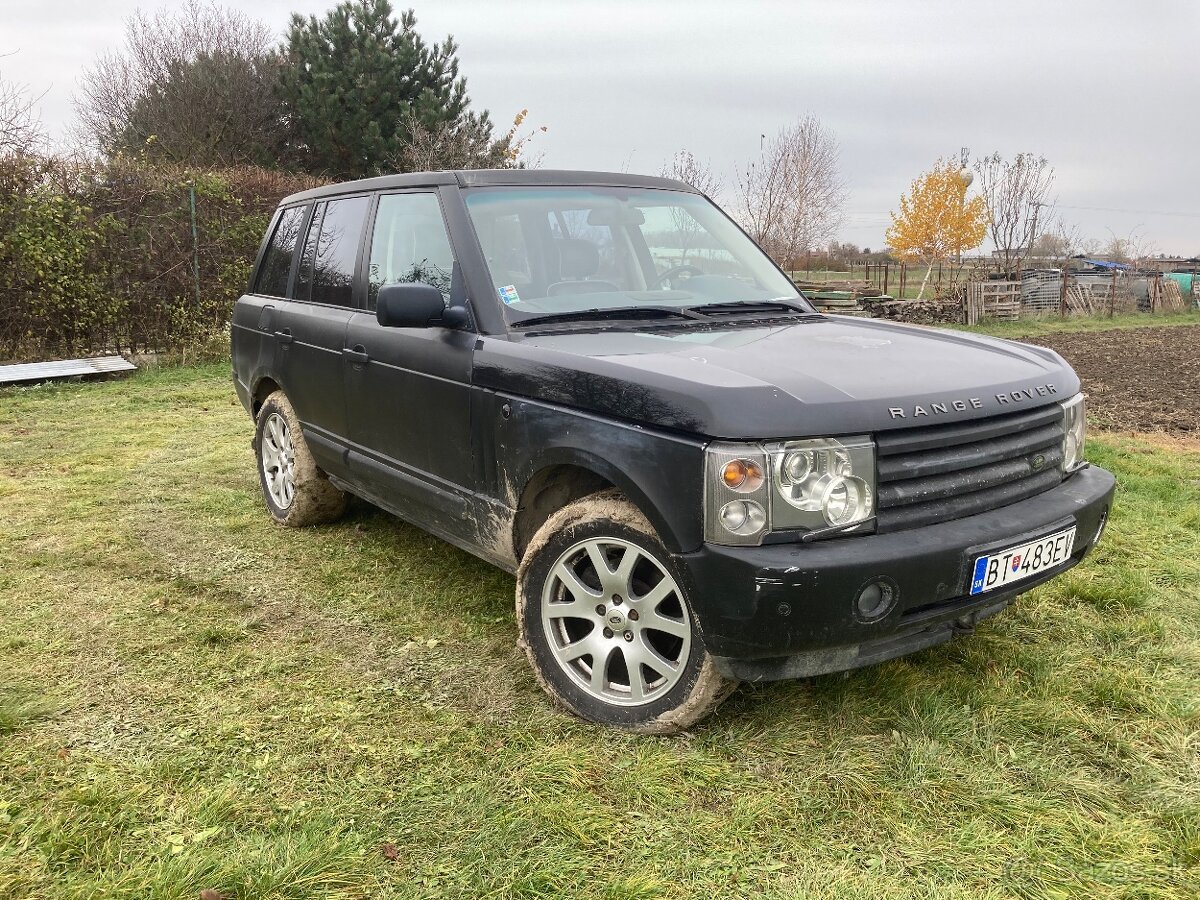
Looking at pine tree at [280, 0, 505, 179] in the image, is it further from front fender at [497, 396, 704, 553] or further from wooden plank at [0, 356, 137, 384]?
front fender at [497, 396, 704, 553]

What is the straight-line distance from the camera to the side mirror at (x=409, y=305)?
10.6 feet

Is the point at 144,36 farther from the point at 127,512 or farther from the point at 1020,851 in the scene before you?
the point at 1020,851

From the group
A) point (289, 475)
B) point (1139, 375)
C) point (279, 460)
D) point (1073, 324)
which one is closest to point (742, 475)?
point (289, 475)

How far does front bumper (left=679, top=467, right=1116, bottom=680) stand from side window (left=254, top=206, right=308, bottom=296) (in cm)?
347

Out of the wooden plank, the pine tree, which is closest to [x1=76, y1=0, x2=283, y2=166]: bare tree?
the pine tree

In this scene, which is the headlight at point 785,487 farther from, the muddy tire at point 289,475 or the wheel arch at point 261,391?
the wheel arch at point 261,391

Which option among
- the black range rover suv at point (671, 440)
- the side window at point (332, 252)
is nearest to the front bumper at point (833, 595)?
the black range rover suv at point (671, 440)

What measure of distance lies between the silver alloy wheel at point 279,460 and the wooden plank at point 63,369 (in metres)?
6.62

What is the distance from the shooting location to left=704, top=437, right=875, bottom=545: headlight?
7.97ft

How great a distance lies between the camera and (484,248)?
3496mm

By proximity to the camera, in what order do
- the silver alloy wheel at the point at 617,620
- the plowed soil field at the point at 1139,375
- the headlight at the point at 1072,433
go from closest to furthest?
the silver alloy wheel at the point at 617,620, the headlight at the point at 1072,433, the plowed soil field at the point at 1139,375

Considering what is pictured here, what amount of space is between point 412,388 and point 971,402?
2.14 m

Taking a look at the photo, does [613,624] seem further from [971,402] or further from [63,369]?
[63,369]

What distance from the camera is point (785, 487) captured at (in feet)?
8.02
